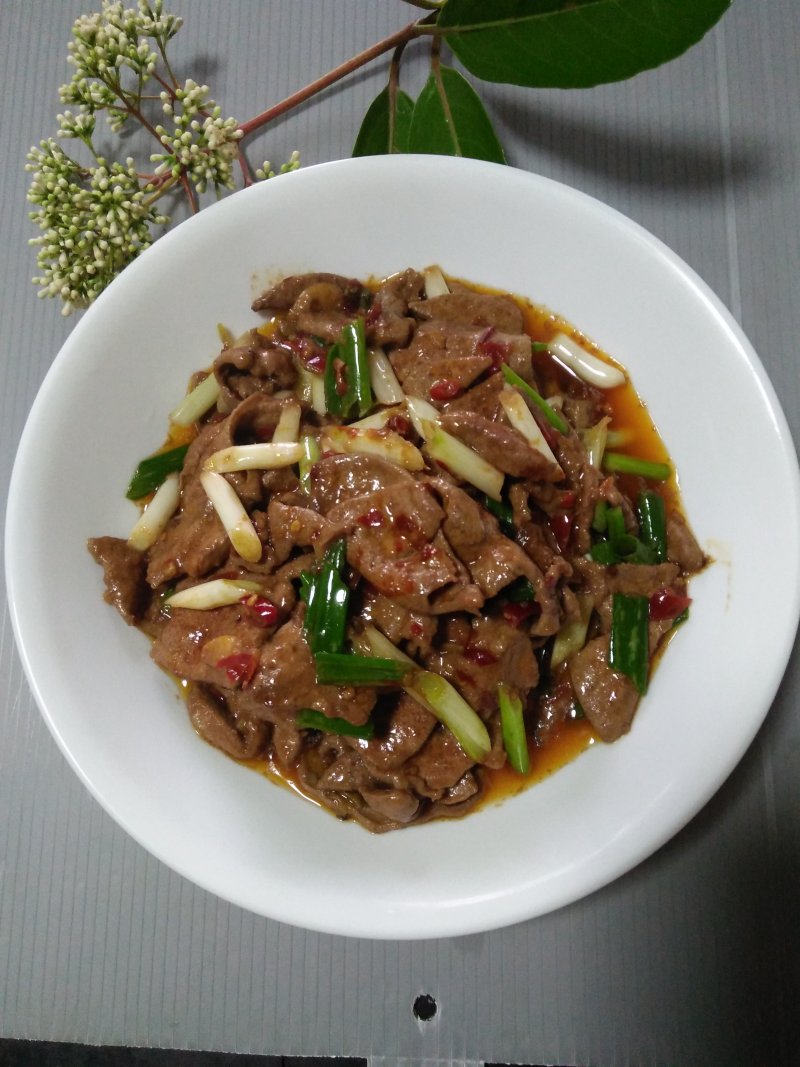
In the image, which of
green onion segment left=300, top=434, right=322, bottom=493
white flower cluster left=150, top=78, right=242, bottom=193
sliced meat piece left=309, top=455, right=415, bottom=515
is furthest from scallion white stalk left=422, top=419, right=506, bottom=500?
white flower cluster left=150, top=78, right=242, bottom=193

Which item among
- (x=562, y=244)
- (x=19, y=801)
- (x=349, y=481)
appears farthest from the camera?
(x=19, y=801)

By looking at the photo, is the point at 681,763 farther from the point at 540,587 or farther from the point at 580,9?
the point at 580,9

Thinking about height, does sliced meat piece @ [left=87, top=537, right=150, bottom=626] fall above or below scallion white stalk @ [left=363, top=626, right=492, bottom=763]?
above

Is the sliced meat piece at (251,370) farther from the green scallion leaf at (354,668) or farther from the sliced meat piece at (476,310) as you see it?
the green scallion leaf at (354,668)

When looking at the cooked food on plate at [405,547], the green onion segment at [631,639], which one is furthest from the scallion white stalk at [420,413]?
the green onion segment at [631,639]

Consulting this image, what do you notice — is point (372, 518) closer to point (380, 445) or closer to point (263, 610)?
point (380, 445)

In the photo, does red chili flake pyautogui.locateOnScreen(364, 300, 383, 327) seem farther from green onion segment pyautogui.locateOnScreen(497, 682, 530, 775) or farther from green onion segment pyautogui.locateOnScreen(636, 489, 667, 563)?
green onion segment pyautogui.locateOnScreen(497, 682, 530, 775)

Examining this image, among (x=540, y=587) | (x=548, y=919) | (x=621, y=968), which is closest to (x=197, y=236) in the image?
(x=540, y=587)
